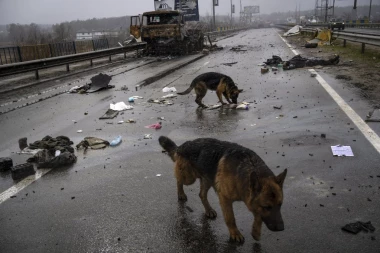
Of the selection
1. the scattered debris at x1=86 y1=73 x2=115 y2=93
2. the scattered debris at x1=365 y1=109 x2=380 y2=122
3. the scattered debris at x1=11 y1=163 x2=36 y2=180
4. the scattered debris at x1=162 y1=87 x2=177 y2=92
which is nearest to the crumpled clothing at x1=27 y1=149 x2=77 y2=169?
the scattered debris at x1=11 y1=163 x2=36 y2=180

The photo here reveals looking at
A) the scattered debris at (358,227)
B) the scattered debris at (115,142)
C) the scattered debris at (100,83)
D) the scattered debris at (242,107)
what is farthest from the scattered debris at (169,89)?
the scattered debris at (358,227)

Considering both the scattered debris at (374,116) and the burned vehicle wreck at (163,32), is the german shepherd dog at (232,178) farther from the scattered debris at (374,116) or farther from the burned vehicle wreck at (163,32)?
the burned vehicle wreck at (163,32)

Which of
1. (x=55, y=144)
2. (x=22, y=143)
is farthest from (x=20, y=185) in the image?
(x=22, y=143)

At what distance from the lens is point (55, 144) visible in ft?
20.7

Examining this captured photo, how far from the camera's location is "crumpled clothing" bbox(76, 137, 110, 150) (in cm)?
637

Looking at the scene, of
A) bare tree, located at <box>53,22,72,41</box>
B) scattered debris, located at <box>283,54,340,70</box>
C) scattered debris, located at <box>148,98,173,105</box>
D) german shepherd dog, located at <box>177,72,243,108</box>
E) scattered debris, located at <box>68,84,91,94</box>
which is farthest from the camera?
bare tree, located at <box>53,22,72,41</box>

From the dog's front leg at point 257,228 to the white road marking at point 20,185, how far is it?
128 inches

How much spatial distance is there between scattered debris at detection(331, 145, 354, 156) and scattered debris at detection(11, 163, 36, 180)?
15.4 feet

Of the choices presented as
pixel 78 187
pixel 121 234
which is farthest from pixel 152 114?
pixel 121 234

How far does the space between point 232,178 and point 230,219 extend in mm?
424

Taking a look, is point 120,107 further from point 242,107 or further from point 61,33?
point 61,33

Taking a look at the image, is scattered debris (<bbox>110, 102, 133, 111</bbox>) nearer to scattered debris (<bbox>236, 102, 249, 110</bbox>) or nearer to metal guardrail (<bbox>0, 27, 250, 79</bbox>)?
scattered debris (<bbox>236, 102, 249, 110</bbox>)

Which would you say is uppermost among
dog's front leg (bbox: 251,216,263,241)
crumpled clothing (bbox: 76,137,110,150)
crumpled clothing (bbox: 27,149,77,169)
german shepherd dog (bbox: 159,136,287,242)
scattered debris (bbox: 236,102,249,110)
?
german shepherd dog (bbox: 159,136,287,242)

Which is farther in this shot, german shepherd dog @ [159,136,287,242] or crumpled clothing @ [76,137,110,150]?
crumpled clothing @ [76,137,110,150]
